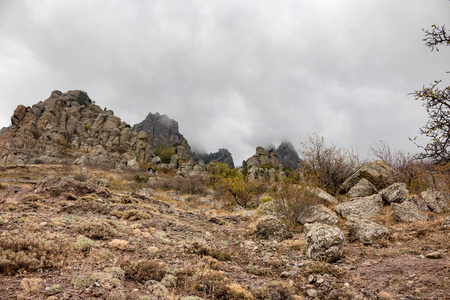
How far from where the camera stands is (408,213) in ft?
31.6

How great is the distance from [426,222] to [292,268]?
21.4ft

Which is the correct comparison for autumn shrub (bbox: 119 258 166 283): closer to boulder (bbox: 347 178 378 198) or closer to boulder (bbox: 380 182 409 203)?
boulder (bbox: 380 182 409 203)

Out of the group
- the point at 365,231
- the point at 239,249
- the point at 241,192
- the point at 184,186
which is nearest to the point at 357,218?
the point at 365,231

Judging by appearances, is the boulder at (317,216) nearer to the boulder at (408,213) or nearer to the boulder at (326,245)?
the boulder at (408,213)

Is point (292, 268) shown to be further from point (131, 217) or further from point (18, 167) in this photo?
point (18, 167)

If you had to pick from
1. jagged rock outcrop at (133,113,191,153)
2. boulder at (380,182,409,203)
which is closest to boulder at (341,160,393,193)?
boulder at (380,182,409,203)

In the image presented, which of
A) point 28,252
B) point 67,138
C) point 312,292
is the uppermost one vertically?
point 67,138

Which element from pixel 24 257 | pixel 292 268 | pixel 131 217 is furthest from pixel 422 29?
pixel 131 217

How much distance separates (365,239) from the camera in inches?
320

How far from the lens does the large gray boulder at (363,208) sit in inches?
435

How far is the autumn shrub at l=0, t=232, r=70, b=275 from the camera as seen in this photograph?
14.2 feet

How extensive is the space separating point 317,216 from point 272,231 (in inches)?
117

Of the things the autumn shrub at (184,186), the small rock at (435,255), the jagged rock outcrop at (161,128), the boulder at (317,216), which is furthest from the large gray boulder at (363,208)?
the jagged rock outcrop at (161,128)

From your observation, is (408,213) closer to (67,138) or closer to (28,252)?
(28,252)
